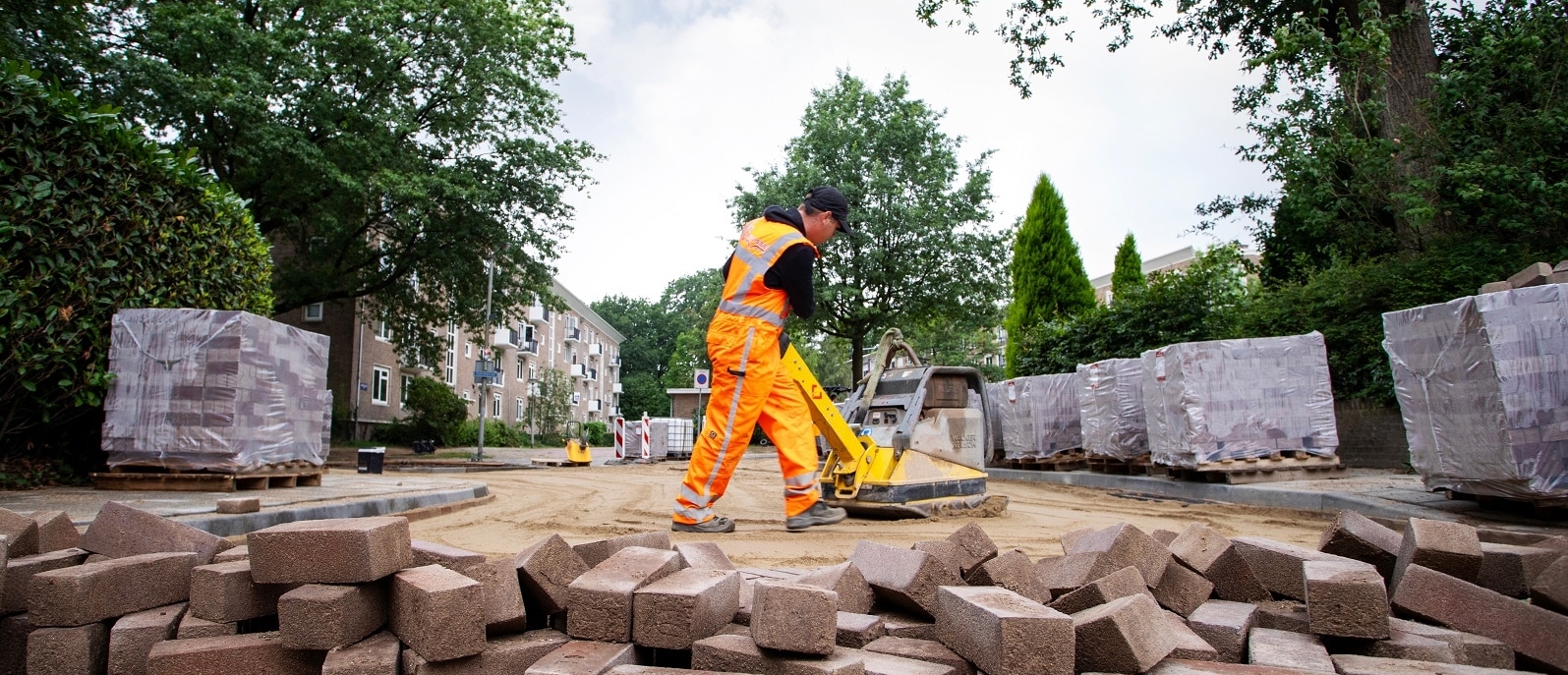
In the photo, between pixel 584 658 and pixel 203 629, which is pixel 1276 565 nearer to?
pixel 584 658

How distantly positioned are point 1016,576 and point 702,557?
3.83 ft

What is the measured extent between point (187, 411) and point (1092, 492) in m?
10.3

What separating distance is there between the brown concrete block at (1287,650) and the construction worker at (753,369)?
352 cm

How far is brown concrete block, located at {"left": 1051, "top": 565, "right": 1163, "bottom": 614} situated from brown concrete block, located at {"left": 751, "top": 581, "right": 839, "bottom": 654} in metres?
1.03

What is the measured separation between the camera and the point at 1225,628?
9.69ft

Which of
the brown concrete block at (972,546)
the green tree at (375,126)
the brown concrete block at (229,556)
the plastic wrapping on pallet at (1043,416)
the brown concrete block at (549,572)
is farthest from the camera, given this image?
the green tree at (375,126)

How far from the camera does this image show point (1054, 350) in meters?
19.7

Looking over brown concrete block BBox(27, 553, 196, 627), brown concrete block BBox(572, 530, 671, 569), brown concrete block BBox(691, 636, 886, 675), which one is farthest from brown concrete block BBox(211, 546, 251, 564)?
brown concrete block BBox(691, 636, 886, 675)

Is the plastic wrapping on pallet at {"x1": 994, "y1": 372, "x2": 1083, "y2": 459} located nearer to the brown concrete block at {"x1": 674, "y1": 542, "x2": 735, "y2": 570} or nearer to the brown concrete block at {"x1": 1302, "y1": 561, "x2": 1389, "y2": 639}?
the brown concrete block at {"x1": 674, "y1": 542, "x2": 735, "y2": 570}

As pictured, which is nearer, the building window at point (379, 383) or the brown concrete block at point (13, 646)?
the brown concrete block at point (13, 646)

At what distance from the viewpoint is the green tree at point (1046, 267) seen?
31703 millimetres

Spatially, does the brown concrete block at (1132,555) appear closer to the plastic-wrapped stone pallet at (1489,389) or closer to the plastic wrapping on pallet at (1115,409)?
the plastic-wrapped stone pallet at (1489,389)

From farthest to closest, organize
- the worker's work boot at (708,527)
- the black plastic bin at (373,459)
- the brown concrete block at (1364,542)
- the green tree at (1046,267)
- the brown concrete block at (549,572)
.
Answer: the green tree at (1046,267) < the black plastic bin at (373,459) < the worker's work boot at (708,527) < the brown concrete block at (1364,542) < the brown concrete block at (549,572)

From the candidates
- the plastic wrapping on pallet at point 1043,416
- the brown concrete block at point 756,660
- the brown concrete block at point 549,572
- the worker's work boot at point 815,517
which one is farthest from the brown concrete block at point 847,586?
the plastic wrapping on pallet at point 1043,416
